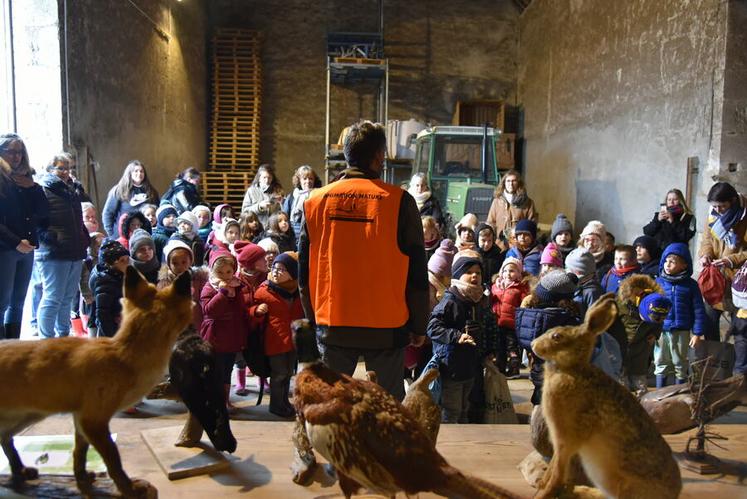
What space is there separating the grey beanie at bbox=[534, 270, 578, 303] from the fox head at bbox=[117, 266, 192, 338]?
307 cm

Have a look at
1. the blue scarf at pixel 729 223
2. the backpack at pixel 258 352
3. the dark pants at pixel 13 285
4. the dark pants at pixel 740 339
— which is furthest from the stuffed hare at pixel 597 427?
the blue scarf at pixel 729 223

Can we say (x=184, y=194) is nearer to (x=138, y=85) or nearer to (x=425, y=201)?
(x=425, y=201)

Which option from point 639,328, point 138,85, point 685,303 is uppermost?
point 138,85

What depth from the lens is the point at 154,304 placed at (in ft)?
5.28

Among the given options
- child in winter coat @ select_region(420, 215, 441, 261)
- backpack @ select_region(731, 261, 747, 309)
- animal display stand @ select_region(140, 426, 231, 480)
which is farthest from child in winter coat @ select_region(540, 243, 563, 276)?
animal display stand @ select_region(140, 426, 231, 480)

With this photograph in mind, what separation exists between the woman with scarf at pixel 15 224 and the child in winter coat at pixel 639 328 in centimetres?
471

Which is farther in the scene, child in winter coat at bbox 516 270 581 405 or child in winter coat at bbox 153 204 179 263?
child in winter coat at bbox 153 204 179 263

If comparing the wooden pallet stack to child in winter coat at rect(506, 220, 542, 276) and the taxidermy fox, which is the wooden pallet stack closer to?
child in winter coat at rect(506, 220, 542, 276)

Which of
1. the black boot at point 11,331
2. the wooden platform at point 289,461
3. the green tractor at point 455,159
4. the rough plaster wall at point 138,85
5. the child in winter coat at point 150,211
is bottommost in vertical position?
the black boot at point 11,331

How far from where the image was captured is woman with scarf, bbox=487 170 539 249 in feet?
26.5

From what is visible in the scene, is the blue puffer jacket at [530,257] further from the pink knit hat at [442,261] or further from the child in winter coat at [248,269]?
the child in winter coat at [248,269]

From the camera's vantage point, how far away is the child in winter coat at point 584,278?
474cm

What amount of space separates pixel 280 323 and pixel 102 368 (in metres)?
2.89

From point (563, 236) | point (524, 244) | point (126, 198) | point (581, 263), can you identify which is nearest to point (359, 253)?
point (581, 263)
